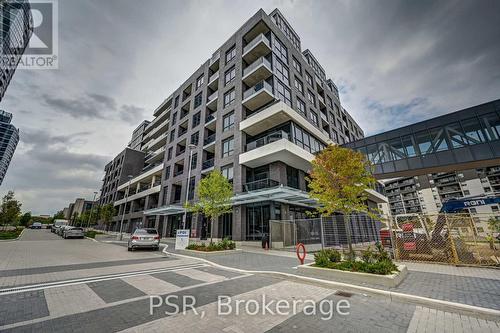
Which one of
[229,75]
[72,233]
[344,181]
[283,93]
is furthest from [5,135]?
[344,181]

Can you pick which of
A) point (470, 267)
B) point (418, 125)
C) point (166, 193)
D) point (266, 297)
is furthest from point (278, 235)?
point (166, 193)

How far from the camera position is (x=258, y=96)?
74.3ft

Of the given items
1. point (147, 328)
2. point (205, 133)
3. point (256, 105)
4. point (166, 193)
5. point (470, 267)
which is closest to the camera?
point (147, 328)

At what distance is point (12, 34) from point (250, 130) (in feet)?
238

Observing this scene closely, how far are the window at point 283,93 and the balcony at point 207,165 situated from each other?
11642mm

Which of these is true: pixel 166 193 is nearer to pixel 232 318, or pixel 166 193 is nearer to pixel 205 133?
pixel 205 133

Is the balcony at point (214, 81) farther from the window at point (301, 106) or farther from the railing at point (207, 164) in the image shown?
the window at point (301, 106)

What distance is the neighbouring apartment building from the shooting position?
59562 millimetres

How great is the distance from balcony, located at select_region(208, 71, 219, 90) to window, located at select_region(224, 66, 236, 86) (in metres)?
2.16

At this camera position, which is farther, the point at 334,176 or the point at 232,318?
the point at 334,176

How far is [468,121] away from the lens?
1658cm

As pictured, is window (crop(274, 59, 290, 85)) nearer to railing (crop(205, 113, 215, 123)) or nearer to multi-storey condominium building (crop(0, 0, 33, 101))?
railing (crop(205, 113, 215, 123))

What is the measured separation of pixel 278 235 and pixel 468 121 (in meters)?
18.5

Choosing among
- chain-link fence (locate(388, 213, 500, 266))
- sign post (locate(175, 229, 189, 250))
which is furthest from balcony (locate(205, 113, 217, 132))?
chain-link fence (locate(388, 213, 500, 266))
